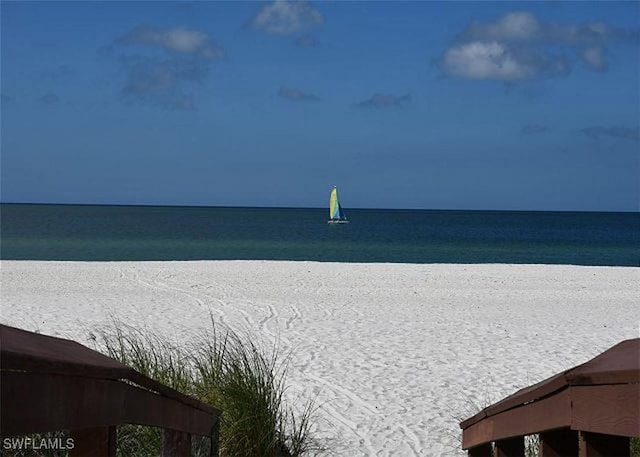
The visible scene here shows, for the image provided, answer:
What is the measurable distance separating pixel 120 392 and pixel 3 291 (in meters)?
16.3

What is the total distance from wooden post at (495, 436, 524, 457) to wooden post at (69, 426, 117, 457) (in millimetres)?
1508

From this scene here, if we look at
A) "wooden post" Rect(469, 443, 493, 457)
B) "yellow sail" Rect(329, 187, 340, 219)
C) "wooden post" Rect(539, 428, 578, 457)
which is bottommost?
"wooden post" Rect(469, 443, 493, 457)

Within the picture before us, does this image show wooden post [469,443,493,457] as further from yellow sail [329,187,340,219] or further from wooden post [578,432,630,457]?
yellow sail [329,187,340,219]

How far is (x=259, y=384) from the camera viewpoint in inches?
204

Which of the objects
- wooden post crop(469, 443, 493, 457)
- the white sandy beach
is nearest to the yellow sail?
the white sandy beach

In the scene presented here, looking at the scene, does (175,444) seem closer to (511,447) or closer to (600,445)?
(511,447)

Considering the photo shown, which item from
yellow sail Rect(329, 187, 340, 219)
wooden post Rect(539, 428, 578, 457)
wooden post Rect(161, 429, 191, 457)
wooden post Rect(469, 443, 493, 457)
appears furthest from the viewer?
yellow sail Rect(329, 187, 340, 219)

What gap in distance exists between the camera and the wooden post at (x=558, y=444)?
8.30 feet

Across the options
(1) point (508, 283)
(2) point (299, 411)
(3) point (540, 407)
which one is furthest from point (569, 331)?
(3) point (540, 407)

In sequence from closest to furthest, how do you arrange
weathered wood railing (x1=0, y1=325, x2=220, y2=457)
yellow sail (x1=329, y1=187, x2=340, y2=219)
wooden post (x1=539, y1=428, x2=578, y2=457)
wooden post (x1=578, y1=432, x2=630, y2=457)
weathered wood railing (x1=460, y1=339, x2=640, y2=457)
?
weathered wood railing (x1=0, y1=325, x2=220, y2=457) → weathered wood railing (x1=460, y1=339, x2=640, y2=457) → wooden post (x1=578, y1=432, x2=630, y2=457) → wooden post (x1=539, y1=428, x2=578, y2=457) → yellow sail (x1=329, y1=187, x2=340, y2=219)

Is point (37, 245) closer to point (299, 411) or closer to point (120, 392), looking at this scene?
point (299, 411)

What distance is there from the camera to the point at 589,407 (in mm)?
1952

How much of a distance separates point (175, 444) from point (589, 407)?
5.63ft

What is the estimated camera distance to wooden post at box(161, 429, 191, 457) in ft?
10.2
